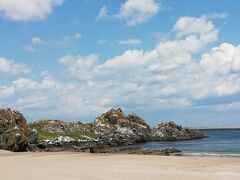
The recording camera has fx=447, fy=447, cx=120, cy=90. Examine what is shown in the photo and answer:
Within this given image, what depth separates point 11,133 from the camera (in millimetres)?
86000

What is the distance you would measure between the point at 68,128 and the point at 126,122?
19376 millimetres

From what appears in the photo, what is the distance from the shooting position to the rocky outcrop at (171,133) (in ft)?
518

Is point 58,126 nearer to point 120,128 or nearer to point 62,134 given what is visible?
point 62,134

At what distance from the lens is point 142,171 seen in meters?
36.5

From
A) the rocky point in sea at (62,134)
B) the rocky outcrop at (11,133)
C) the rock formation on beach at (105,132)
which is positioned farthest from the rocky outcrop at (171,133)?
the rocky outcrop at (11,133)

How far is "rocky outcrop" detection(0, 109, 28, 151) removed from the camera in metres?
84.4

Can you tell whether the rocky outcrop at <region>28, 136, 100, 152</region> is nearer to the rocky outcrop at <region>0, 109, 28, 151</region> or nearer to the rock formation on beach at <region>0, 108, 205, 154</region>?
the rock formation on beach at <region>0, 108, 205, 154</region>

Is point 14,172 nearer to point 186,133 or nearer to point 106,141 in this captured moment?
point 106,141

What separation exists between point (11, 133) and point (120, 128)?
61.8 m

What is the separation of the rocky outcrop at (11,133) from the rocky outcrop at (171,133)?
69.1m

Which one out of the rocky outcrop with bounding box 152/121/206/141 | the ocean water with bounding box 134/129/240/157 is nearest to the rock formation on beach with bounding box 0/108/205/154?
the rocky outcrop with bounding box 152/121/206/141

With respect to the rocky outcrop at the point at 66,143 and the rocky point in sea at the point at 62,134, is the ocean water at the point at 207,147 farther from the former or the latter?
the rocky point in sea at the point at 62,134

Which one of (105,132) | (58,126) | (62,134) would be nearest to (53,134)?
(62,134)

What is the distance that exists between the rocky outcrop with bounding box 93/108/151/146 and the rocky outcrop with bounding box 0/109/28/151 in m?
41.6
